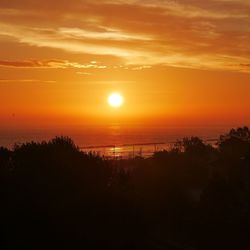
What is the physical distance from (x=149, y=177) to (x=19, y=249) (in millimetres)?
14662

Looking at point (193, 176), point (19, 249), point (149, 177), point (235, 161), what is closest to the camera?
point (19, 249)

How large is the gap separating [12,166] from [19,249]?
4.57 metres

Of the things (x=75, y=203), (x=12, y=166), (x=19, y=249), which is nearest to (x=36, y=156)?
(x=12, y=166)

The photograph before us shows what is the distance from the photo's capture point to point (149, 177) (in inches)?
1223

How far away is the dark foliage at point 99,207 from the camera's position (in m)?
17.9

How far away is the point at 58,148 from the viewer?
21.5 m

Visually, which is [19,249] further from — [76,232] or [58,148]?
[58,148]

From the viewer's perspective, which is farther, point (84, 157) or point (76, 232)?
point (84, 157)

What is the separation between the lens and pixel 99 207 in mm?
19531

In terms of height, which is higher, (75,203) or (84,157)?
(84,157)

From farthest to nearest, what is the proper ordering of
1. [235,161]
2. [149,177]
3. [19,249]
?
[235,161] < [149,177] < [19,249]

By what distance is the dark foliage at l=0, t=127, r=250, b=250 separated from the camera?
1791cm

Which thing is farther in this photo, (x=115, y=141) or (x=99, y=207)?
(x=115, y=141)

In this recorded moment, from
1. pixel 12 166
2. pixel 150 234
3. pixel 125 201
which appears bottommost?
pixel 150 234
